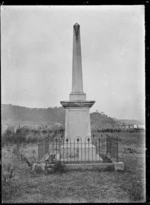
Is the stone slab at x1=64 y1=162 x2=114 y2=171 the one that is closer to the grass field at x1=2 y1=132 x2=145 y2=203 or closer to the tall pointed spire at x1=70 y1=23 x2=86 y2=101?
the grass field at x1=2 y1=132 x2=145 y2=203

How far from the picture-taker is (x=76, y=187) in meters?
5.65

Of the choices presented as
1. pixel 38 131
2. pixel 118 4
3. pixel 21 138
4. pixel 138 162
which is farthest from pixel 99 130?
pixel 118 4

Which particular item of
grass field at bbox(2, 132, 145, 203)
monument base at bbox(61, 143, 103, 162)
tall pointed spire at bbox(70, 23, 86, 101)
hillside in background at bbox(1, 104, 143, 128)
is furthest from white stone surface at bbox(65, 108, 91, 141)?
hillside in background at bbox(1, 104, 143, 128)

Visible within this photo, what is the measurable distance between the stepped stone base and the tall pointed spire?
1750mm

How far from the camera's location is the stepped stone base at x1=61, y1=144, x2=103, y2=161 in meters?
7.75

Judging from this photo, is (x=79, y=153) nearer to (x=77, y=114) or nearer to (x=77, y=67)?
(x=77, y=114)

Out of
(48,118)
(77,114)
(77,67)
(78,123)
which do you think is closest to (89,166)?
(78,123)

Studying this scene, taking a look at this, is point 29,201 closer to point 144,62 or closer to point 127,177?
point 127,177

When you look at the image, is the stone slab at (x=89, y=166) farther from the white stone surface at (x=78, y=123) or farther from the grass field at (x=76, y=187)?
the white stone surface at (x=78, y=123)

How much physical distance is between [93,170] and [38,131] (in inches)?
275

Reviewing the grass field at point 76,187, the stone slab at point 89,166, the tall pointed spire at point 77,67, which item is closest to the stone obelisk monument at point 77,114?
the tall pointed spire at point 77,67

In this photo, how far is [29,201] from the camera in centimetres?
493

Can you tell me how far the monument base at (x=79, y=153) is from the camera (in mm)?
7746

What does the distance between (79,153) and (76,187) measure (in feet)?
7.13
